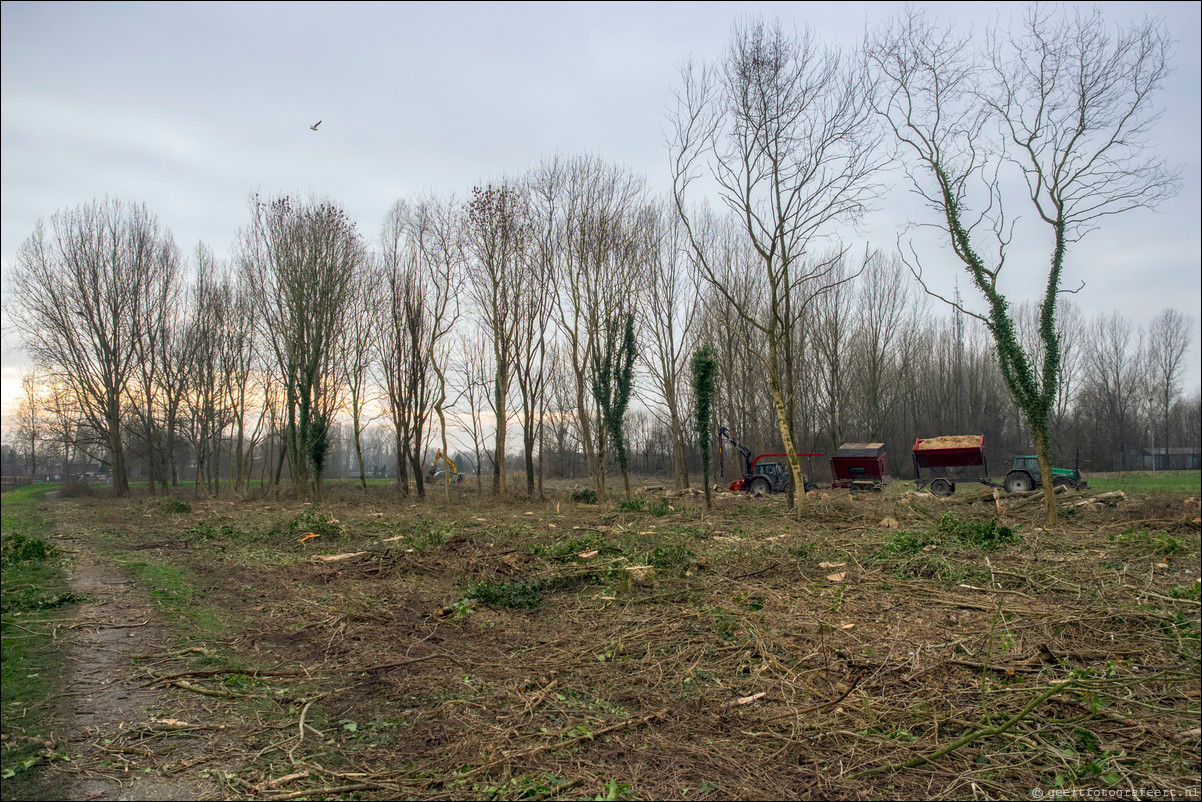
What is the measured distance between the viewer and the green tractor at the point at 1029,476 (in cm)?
2056

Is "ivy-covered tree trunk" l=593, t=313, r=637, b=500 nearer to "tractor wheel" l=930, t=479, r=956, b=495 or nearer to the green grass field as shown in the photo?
"tractor wheel" l=930, t=479, r=956, b=495

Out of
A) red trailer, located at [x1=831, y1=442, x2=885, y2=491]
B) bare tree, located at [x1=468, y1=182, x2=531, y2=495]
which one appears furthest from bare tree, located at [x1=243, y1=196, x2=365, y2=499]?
red trailer, located at [x1=831, y1=442, x2=885, y2=491]

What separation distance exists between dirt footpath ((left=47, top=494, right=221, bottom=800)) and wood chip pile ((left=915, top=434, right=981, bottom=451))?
81.7 ft

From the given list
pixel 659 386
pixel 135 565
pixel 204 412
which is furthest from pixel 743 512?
pixel 204 412

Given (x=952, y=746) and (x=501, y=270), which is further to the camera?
(x=501, y=270)

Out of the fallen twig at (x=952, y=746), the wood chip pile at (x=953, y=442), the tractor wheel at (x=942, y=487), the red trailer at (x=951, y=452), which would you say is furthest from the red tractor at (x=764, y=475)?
the fallen twig at (x=952, y=746)

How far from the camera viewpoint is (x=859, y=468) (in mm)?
25234

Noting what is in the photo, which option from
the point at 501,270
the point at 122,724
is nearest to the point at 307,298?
the point at 501,270

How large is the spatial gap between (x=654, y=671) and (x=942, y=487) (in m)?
20.4

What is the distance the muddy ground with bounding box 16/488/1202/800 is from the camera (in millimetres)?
3549

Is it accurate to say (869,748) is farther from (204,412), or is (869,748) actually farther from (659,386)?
(204,412)

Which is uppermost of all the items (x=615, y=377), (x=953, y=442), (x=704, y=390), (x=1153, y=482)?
(x=615, y=377)

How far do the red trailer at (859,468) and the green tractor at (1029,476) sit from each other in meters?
4.44

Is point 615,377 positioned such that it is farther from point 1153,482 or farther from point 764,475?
point 1153,482
